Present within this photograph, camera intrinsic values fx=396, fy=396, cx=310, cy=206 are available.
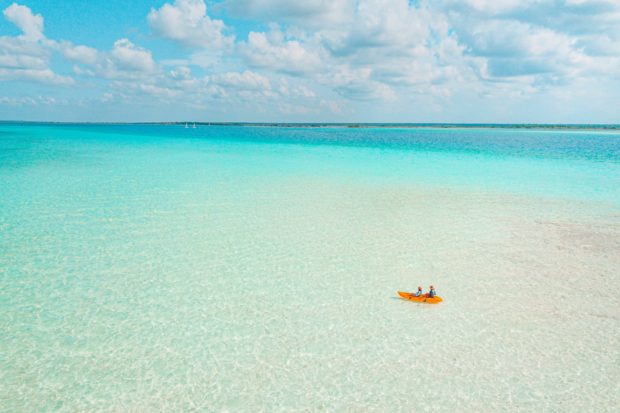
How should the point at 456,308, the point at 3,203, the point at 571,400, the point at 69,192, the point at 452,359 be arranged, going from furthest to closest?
the point at 69,192, the point at 3,203, the point at 456,308, the point at 452,359, the point at 571,400

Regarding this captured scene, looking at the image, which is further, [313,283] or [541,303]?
[313,283]

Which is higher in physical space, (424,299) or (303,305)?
(424,299)

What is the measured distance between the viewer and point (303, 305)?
11.0 m

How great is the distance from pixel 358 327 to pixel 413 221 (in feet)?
33.8

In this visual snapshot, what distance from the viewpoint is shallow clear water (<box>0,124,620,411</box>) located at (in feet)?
25.6

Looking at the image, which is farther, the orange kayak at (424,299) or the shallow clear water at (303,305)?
the orange kayak at (424,299)

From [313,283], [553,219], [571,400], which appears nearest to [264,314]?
[313,283]

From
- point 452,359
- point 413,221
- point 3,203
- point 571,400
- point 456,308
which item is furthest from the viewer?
point 3,203

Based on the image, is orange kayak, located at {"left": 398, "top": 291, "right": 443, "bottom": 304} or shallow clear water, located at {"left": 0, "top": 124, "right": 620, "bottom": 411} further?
orange kayak, located at {"left": 398, "top": 291, "right": 443, "bottom": 304}

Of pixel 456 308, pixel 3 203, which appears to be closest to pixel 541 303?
pixel 456 308

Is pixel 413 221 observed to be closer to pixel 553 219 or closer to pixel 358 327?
pixel 553 219

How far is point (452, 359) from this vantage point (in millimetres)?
8797

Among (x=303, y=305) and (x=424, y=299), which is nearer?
(x=303, y=305)

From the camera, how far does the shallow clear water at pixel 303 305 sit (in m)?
7.80
